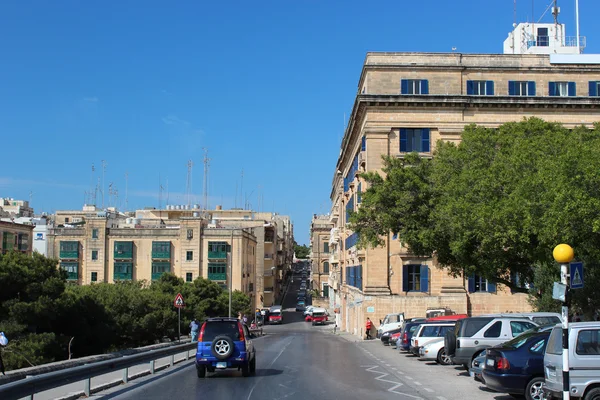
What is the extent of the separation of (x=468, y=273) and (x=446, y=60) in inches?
1014

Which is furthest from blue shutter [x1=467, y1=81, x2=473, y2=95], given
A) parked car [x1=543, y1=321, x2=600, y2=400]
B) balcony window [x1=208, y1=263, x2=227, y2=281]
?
parked car [x1=543, y1=321, x2=600, y2=400]

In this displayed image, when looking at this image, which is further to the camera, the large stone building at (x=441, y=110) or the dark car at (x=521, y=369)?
the large stone building at (x=441, y=110)

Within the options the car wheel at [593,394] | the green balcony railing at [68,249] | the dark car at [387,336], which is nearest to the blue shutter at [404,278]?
the dark car at [387,336]

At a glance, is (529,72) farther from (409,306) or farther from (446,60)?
(409,306)

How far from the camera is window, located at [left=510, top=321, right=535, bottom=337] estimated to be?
20797 millimetres

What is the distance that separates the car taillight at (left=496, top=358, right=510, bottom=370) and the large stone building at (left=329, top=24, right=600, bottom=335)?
34.8m

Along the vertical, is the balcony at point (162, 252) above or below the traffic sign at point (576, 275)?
above

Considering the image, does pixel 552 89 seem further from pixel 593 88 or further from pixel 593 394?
pixel 593 394

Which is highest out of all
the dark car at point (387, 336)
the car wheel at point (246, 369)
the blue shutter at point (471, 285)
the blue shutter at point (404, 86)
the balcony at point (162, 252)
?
the blue shutter at point (404, 86)

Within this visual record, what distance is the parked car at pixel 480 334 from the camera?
20.6 meters

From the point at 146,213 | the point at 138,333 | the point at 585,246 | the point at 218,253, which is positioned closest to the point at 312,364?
the point at 585,246

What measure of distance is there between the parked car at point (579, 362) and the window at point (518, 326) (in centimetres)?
742

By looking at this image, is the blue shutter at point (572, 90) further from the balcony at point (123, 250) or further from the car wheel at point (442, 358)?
the balcony at point (123, 250)

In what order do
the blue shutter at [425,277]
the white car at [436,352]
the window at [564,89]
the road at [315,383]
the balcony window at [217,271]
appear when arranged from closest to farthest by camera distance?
the road at [315,383] < the white car at [436,352] < the blue shutter at [425,277] < the window at [564,89] < the balcony window at [217,271]
